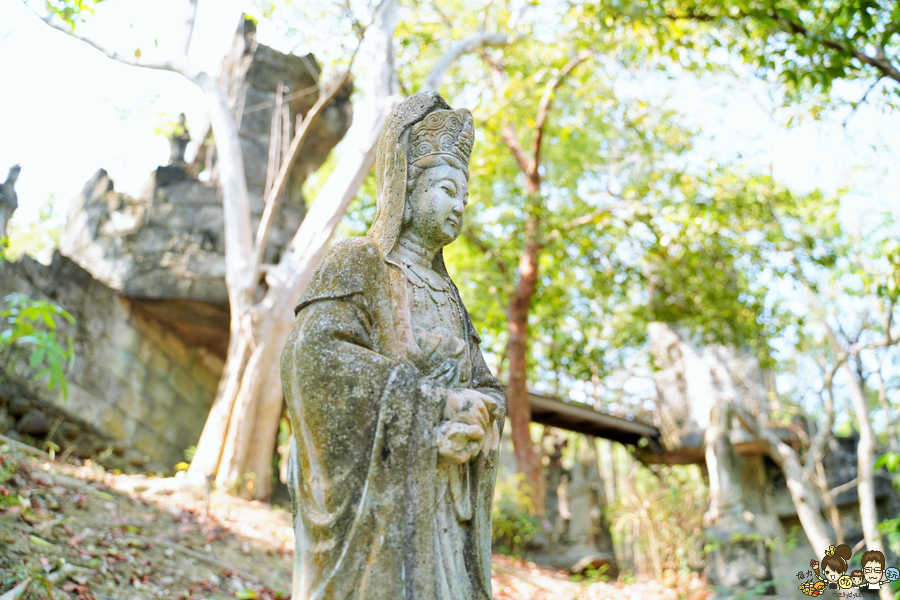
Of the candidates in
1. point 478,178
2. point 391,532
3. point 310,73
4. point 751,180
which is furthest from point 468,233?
point 391,532

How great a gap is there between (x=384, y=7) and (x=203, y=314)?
4.59 meters

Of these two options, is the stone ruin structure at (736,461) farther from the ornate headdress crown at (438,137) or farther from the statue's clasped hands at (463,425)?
the ornate headdress crown at (438,137)

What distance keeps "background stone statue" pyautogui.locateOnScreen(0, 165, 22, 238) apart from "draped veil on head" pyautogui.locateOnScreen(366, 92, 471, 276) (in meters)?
5.69

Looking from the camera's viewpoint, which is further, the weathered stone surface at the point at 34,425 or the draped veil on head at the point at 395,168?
the weathered stone surface at the point at 34,425

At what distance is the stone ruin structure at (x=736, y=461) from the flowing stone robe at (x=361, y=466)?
8056mm

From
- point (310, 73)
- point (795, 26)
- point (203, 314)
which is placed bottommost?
point (203, 314)

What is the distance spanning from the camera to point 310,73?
35.0 ft

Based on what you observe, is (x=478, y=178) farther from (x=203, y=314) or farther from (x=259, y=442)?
(x=259, y=442)

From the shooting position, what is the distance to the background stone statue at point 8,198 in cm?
711

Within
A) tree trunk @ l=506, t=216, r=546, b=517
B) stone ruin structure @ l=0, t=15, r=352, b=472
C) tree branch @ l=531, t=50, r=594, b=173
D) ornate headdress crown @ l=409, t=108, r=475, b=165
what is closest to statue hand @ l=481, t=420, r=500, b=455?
ornate headdress crown @ l=409, t=108, r=475, b=165

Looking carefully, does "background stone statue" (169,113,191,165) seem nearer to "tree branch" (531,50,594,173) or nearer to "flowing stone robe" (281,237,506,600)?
"tree branch" (531,50,594,173)

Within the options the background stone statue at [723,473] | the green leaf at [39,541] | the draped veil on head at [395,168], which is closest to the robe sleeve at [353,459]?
the draped veil on head at [395,168]

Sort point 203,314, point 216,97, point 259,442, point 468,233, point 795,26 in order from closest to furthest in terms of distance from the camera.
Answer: point 795,26 → point 259,442 → point 216,97 → point 203,314 → point 468,233

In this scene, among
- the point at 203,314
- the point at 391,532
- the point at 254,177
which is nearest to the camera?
the point at 391,532
